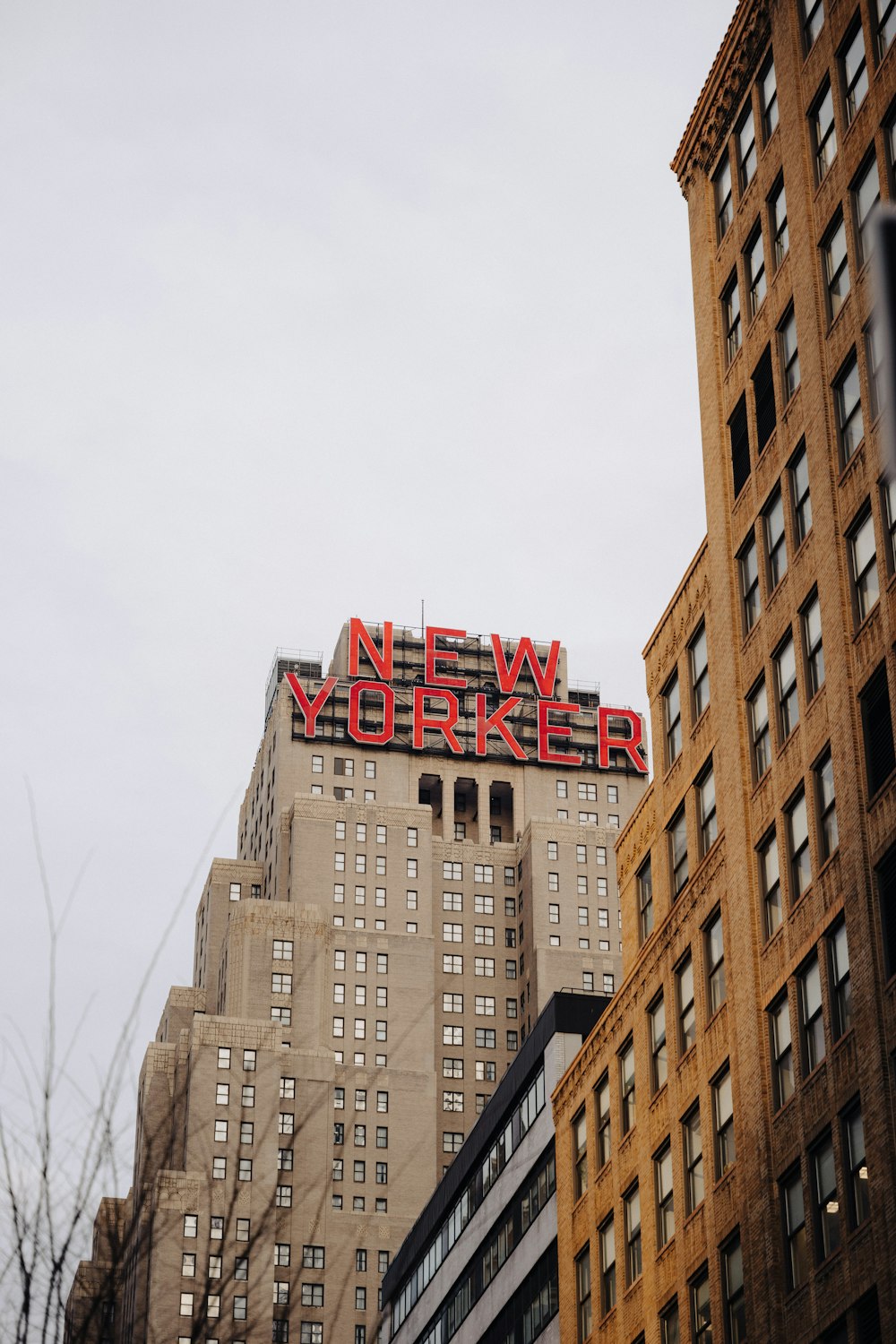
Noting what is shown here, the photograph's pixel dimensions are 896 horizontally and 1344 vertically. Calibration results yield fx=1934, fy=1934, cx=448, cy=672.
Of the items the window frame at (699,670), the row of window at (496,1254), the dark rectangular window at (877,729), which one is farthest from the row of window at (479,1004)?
the dark rectangular window at (877,729)

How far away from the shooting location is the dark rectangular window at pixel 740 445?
177 ft

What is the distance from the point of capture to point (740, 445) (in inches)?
2156

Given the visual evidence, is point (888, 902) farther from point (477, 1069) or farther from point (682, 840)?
point (477, 1069)

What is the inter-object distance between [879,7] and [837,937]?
2273cm

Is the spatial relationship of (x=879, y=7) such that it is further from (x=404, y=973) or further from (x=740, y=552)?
(x=404, y=973)

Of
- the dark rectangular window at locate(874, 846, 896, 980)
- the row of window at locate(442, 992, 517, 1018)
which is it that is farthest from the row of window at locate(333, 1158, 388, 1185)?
the dark rectangular window at locate(874, 846, 896, 980)

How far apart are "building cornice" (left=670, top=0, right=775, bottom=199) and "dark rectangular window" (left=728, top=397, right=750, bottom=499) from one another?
9.38 metres

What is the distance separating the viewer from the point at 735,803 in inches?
2008

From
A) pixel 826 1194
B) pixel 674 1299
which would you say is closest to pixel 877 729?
pixel 826 1194

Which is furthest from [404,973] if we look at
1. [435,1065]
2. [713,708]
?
[713,708]

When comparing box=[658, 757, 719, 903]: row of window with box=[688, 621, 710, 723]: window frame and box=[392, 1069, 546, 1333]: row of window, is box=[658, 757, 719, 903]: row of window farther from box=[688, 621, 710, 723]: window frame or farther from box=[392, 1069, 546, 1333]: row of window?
box=[392, 1069, 546, 1333]: row of window

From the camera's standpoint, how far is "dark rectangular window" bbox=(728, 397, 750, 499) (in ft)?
177

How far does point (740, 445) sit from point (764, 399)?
6.49 ft

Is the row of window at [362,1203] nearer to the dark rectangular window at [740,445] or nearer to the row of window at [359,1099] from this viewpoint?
the row of window at [359,1099]
